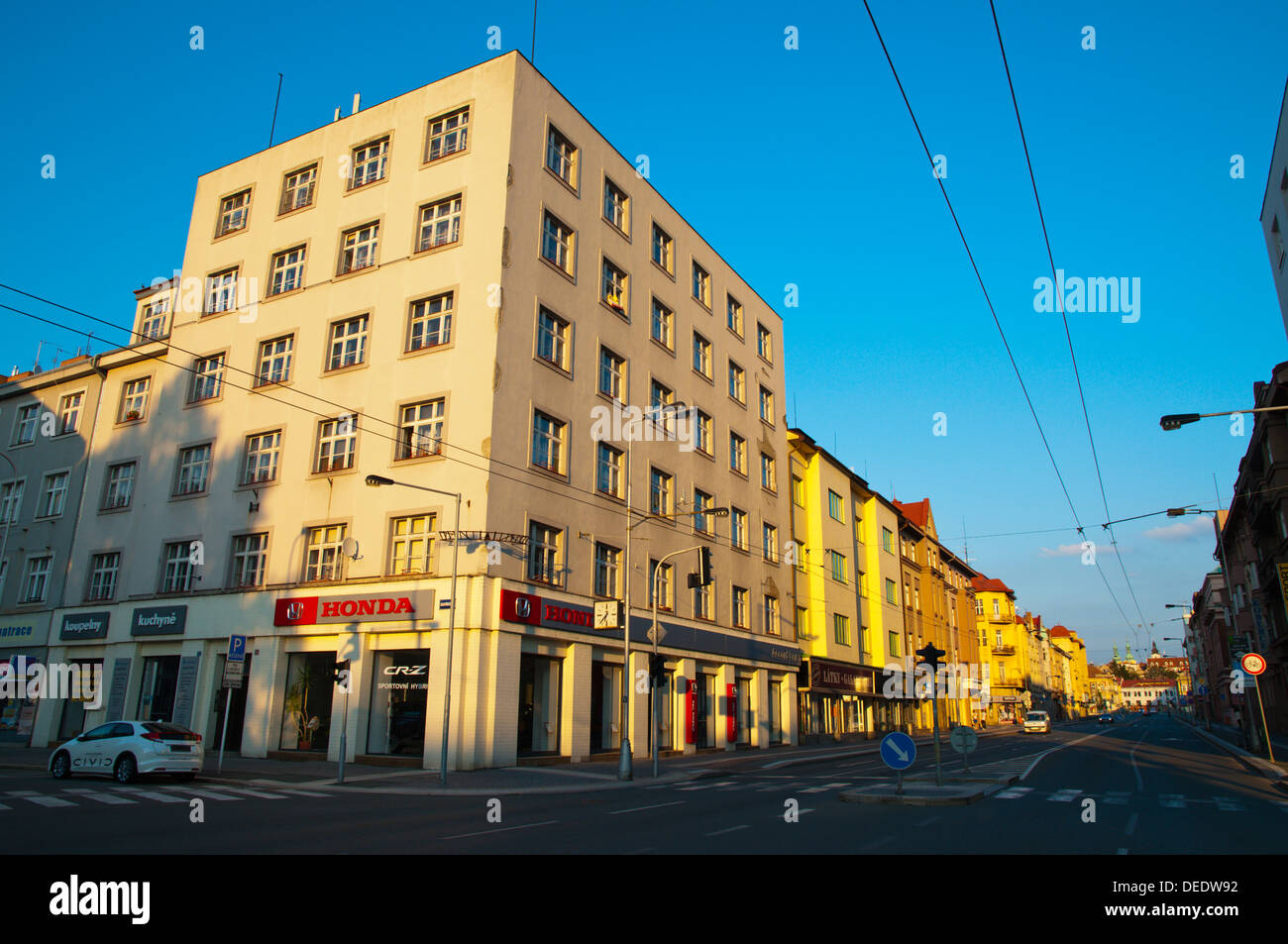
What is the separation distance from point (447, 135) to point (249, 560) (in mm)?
17673

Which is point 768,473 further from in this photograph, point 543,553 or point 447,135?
point 447,135

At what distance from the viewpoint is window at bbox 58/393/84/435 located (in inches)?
1571

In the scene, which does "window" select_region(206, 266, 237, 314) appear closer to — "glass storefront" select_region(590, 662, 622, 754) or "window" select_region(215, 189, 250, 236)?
"window" select_region(215, 189, 250, 236)

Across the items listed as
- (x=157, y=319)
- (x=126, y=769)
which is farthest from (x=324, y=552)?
(x=157, y=319)

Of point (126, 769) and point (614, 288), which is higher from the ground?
point (614, 288)

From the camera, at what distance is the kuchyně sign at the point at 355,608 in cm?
2584

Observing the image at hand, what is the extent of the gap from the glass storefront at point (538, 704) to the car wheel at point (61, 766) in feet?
39.0

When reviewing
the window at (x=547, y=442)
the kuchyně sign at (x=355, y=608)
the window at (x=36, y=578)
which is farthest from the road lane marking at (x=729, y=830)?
the window at (x=36, y=578)

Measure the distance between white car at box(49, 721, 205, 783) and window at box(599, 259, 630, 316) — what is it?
855 inches

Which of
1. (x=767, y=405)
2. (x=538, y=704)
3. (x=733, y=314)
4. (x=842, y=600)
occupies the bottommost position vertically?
(x=538, y=704)

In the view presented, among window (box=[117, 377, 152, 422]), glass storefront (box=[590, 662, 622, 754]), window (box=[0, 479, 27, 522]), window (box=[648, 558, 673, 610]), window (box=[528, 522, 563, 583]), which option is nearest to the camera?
window (box=[528, 522, 563, 583])

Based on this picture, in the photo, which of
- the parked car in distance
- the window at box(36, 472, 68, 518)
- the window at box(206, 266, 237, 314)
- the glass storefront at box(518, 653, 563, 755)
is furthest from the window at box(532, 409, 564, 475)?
the parked car in distance

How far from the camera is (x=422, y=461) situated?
2764 cm

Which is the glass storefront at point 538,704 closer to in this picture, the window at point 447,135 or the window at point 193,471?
the window at point 193,471
